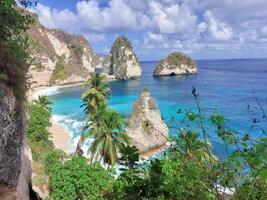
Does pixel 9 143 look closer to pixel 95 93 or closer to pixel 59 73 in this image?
pixel 95 93

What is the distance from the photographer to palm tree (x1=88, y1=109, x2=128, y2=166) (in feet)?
124

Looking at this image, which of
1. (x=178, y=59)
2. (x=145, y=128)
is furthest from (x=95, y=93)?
(x=178, y=59)

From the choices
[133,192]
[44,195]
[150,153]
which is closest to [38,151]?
[44,195]

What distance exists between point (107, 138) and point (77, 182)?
35.4 feet

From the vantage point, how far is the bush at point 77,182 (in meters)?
26.8

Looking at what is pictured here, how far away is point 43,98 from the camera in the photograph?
57.8 meters

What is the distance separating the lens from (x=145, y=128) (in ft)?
178

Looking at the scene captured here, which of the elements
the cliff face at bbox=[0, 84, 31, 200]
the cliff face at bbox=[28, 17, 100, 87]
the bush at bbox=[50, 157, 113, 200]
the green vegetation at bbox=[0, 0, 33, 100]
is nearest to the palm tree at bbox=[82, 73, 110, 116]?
the bush at bbox=[50, 157, 113, 200]

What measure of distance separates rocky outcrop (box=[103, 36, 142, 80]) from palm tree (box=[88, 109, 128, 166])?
143729 mm

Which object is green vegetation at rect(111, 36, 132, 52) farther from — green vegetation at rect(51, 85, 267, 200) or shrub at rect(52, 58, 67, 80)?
green vegetation at rect(51, 85, 267, 200)

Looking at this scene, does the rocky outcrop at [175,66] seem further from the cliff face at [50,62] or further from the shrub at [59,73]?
the shrub at [59,73]

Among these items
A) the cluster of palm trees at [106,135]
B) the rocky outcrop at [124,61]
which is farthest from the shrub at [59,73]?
the cluster of palm trees at [106,135]

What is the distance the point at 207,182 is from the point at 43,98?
178 ft

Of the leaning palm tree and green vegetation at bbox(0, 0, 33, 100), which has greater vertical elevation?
green vegetation at bbox(0, 0, 33, 100)
